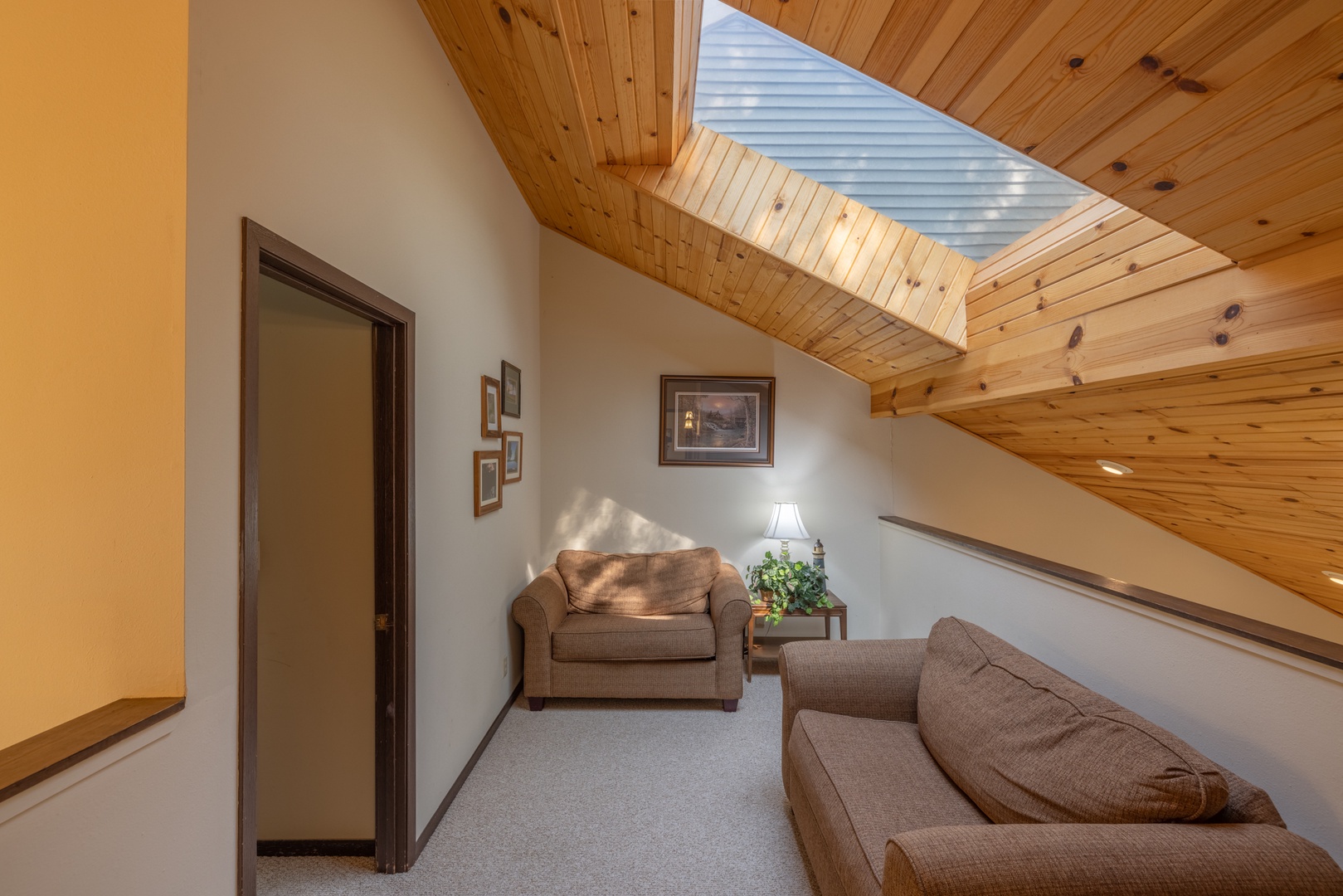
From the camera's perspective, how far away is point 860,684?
7.64 feet

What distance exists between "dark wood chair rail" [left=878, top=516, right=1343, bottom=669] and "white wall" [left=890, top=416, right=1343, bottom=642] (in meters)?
1.86

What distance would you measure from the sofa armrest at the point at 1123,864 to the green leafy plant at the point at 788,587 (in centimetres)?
258

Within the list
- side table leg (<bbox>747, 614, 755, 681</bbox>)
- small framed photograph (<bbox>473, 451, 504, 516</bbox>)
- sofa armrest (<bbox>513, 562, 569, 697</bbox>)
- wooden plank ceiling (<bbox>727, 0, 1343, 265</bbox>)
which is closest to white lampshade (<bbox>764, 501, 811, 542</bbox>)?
side table leg (<bbox>747, 614, 755, 681</bbox>)

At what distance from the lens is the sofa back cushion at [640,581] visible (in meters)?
3.82

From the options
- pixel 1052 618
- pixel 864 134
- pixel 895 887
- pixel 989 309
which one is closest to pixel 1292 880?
pixel 895 887

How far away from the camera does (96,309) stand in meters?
1.07

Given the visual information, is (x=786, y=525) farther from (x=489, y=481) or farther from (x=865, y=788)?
(x=865, y=788)

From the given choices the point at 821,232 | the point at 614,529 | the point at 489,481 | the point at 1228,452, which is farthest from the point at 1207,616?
the point at 614,529

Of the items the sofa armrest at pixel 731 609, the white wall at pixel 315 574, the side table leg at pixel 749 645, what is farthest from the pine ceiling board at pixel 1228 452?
the white wall at pixel 315 574

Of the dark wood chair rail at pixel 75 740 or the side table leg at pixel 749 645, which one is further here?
the side table leg at pixel 749 645

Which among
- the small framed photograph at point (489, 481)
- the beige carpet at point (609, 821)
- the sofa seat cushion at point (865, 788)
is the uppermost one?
the small framed photograph at point (489, 481)

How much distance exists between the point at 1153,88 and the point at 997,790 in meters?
1.57

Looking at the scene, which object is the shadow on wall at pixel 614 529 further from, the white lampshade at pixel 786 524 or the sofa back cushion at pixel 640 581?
the white lampshade at pixel 786 524

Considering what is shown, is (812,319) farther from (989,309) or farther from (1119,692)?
(1119,692)
